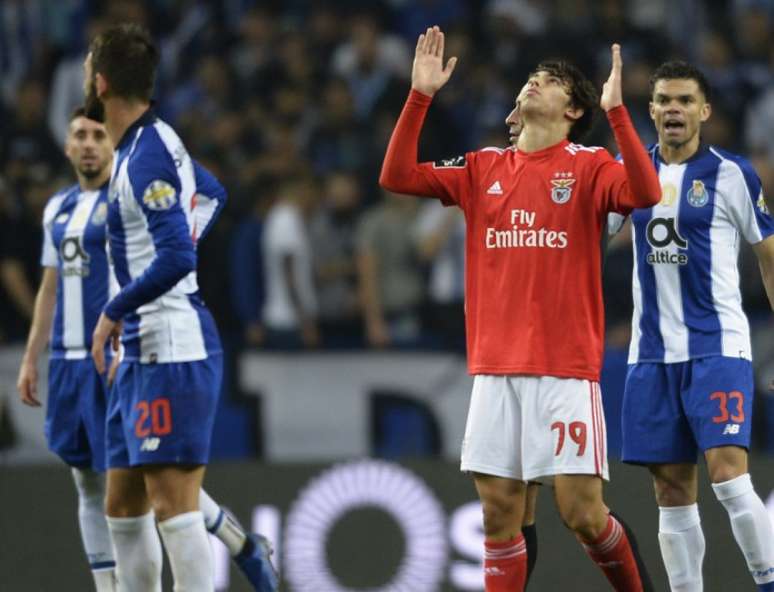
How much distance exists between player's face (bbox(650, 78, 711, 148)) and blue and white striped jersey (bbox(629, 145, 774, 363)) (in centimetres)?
16

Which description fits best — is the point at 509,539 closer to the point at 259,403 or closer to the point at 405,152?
the point at 405,152

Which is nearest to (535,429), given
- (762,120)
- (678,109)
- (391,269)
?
(678,109)

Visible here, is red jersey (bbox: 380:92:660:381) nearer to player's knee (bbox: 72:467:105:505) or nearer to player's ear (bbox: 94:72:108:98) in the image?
player's ear (bbox: 94:72:108:98)

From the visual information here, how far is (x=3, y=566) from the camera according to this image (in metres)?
9.20

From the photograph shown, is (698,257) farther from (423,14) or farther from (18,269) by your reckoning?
(423,14)

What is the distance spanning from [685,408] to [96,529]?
2740 millimetres

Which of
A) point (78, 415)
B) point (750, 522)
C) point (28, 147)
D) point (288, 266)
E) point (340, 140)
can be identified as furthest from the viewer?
point (340, 140)

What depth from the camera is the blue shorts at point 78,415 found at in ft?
25.2

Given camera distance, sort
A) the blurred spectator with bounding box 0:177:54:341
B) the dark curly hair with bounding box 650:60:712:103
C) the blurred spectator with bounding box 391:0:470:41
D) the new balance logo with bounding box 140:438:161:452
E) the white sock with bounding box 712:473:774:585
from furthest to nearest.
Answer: the blurred spectator with bounding box 391:0:470:41, the blurred spectator with bounding box 0:177:54:341, the dark curly hair with bounding box 650:60:712:103, the white sock with bounding box 712:473:774:585, the new balance logo with bounding box 140:438:161:452

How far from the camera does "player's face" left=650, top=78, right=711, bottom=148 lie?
7238 millimetres

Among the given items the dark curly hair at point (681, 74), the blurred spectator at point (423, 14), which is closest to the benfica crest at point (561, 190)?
the dark curly hair at point (681, 74)

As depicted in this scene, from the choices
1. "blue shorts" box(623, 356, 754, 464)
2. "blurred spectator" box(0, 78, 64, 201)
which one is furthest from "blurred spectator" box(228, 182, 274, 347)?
"blue shorts" box(623, 356, 754, 464)

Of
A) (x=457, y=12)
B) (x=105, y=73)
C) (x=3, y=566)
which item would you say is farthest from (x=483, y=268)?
(x=457, y=12)

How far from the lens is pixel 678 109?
723 cm
